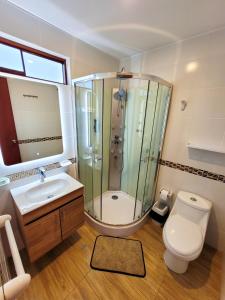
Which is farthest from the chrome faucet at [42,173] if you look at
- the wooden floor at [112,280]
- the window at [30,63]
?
the window at [30,63]

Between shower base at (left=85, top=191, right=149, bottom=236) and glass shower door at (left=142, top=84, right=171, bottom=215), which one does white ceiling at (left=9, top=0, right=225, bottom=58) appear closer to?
glass shower door at (left=142, top=84, right=171, bottom=215)

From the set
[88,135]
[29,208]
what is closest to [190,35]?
[88,135]

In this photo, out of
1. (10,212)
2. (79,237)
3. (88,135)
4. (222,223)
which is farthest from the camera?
(88,135)

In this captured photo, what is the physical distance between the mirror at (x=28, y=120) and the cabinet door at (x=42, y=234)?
2.15 feet

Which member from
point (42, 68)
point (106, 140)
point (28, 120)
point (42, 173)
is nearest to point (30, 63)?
point (42, 68)

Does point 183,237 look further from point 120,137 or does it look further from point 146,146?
point 120,137

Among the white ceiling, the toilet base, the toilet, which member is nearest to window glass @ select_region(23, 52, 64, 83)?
the white ceiling

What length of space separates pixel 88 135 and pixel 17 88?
0.94 metres

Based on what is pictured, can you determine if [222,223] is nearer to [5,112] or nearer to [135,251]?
[135,251]

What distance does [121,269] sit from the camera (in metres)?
1.48

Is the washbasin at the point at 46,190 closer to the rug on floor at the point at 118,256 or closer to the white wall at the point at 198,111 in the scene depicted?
the rug on floor at the point at 118,256

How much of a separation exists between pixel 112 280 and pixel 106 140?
5.55 feet

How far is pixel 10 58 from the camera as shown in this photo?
1.31 metres

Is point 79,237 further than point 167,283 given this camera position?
Yes
